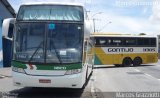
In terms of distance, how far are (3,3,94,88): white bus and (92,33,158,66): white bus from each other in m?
20.1

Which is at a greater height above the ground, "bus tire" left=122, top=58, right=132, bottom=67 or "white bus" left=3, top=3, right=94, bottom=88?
"white bus" left=3, top=3, right=94, bottom=88

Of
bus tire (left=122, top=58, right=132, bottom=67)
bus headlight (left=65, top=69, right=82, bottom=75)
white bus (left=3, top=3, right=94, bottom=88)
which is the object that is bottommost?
bus tire (left=122, top=58, right=132, bottom=67)

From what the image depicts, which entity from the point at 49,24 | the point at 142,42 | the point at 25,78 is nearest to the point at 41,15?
the point at 49,24

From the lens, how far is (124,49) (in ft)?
119

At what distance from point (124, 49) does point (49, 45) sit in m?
22.6

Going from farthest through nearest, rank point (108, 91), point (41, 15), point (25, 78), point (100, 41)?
point (100, 41), point (108, 91), point (41, 15), point (25, 78)

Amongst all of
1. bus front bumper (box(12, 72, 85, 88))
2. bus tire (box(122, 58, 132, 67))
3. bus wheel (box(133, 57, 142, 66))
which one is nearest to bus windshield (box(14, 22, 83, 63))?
bus front bumper (box(12, 72, 85, 88))

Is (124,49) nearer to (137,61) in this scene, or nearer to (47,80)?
(137,61)

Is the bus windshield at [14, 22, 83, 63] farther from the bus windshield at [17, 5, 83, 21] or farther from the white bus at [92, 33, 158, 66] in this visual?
the white bus at [92, 33, 158, 66]

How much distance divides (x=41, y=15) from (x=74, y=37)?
1.43 metres

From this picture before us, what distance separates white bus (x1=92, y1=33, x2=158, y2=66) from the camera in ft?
116

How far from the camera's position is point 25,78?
13.7 metres

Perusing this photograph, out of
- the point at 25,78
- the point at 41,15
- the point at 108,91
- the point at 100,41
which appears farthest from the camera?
the point at 100,41

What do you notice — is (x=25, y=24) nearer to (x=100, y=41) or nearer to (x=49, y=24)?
(x=49, y=24)
